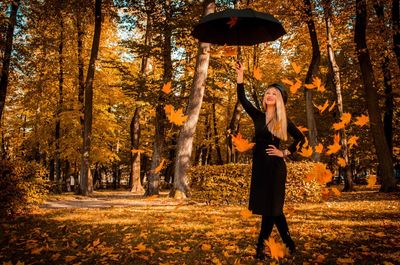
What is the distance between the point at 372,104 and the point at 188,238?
11.0m

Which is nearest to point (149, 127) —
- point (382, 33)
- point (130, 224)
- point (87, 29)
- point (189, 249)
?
point (87, 29)

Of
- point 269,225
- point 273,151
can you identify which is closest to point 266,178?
point 273,151

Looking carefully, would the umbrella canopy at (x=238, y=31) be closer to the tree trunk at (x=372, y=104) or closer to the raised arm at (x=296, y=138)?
the raised arm at (x=296, y=138)

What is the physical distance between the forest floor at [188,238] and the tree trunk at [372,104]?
500cm

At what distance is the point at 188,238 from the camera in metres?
6.54

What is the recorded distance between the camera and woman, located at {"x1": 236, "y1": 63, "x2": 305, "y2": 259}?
4.61m

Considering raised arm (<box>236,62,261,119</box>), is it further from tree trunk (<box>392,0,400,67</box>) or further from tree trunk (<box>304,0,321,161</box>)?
tree trunk (<box>304,0,321,161</box>)

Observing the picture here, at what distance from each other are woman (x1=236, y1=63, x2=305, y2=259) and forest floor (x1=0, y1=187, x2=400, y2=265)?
554 mm

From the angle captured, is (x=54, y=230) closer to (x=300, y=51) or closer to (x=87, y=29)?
(x=87, y=29)

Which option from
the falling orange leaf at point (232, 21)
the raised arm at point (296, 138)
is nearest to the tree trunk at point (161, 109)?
the falling orange leaf at point (232, 21)

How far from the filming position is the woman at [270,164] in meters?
4.61

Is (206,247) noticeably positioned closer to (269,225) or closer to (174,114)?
(269,225)

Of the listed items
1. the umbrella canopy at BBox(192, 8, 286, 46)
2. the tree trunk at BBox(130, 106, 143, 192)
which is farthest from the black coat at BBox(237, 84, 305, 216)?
the tree trunk at BBox(130, 106, 143, 192)

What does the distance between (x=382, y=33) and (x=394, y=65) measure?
16.3 ft
